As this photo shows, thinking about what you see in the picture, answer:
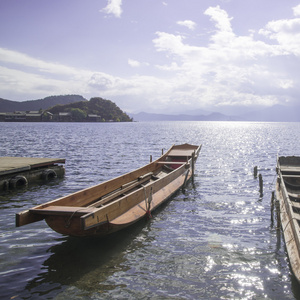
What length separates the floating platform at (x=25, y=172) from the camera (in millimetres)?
18672

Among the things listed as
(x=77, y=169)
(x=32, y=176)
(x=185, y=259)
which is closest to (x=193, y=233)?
(x=185, y=259)

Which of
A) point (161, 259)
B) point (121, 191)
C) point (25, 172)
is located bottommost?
point (161, 259)

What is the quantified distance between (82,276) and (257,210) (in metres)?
10.6

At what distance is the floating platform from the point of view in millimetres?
18672

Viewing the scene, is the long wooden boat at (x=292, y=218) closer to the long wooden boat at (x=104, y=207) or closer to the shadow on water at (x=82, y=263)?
the shadow on water at (x=82, y=263)

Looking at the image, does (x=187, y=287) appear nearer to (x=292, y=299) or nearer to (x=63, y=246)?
(x=292, y=299)

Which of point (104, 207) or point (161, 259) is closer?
point (161, 259)

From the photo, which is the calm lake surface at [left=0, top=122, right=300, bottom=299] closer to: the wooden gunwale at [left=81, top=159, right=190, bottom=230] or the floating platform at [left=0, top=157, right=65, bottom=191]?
the wooden gunwale at [left=81, top=159, right=190, bottom=230]

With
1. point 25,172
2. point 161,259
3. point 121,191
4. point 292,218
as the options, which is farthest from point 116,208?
point 25,172

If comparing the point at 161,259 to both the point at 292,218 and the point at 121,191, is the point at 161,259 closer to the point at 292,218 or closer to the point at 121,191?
the point at 292,218

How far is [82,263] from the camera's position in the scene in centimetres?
952

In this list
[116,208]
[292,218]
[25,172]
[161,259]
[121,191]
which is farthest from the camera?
[25,172]

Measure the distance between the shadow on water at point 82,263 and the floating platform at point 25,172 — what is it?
9.06 m

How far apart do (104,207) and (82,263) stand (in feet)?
6.16
